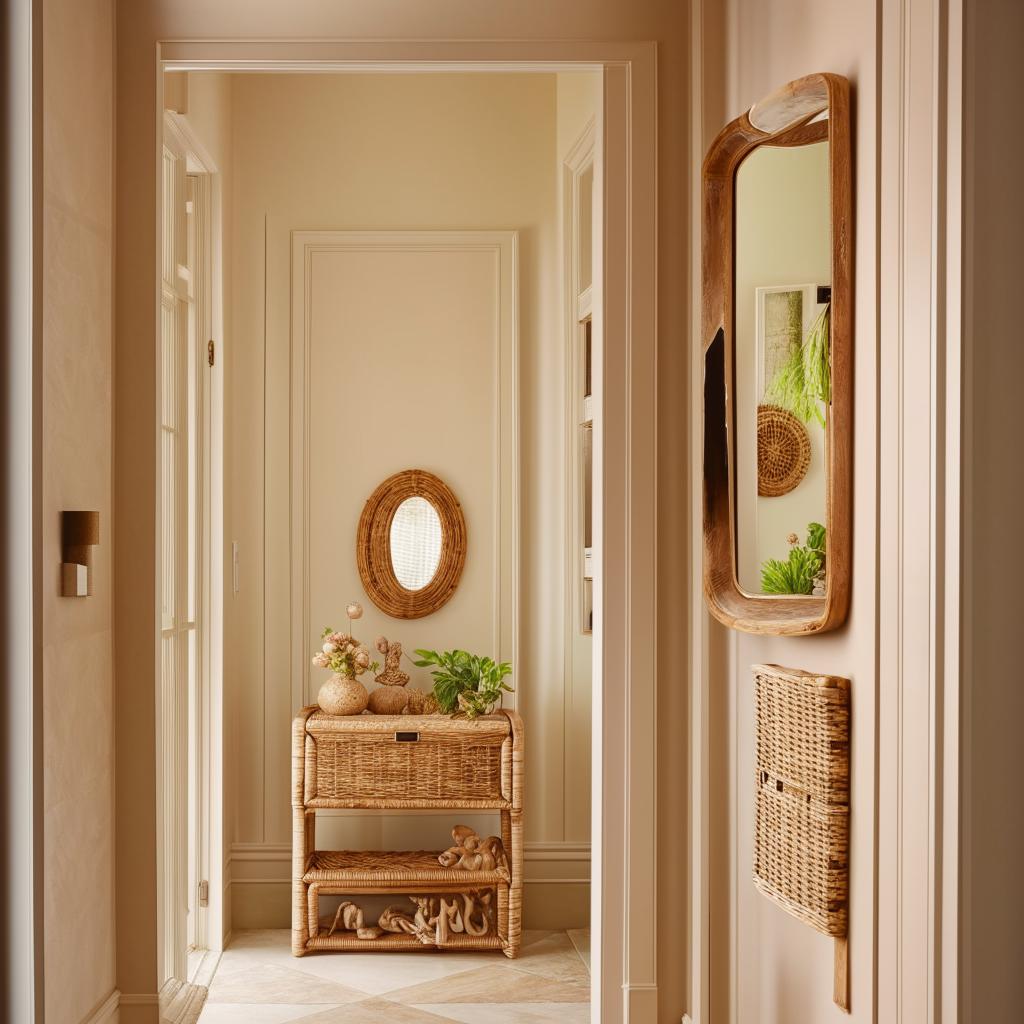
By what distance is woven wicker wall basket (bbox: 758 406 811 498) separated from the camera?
206 cm

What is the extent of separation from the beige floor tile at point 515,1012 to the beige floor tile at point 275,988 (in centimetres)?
28

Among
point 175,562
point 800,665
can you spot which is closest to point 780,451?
point 800,665

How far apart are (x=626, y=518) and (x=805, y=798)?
0.94 m

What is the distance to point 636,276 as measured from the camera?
2754 millimetres

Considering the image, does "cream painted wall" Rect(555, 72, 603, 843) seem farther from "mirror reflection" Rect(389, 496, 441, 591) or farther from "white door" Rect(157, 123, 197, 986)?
"white door" Rect(157, 123, 197, 986)

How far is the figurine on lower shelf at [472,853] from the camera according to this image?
3.85m

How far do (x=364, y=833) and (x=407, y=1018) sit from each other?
941 mm

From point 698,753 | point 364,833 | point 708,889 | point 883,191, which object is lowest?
point 364,833

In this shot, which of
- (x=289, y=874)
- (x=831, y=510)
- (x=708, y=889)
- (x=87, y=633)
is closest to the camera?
(x=831, y=510)

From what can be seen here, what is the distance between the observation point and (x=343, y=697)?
387 centimetres

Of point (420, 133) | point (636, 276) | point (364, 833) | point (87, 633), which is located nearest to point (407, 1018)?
point (364, 833)

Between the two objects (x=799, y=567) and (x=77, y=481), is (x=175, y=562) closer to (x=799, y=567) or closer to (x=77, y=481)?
(x=77, y=481)

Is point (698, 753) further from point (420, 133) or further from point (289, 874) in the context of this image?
point (420, 133)

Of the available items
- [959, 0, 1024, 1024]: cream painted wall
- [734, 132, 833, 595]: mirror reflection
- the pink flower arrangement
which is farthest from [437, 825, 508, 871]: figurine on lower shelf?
[959, 0, 1024, 1024]: cream painted wall
